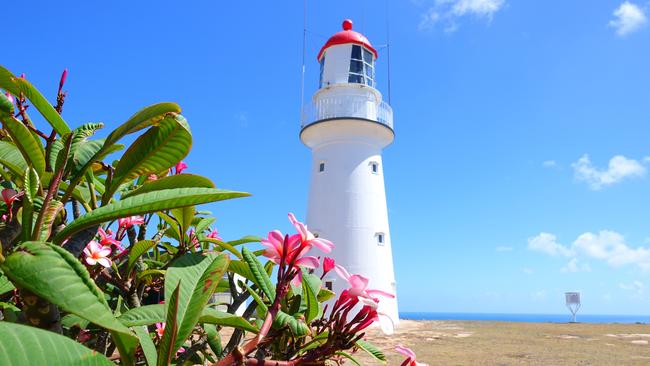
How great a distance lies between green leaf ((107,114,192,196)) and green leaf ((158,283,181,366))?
44 centimetres

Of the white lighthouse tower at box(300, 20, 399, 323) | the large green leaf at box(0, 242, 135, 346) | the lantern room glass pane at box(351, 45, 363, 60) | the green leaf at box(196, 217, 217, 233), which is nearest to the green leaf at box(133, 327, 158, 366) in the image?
the large green leaf at box(0, 242, 135, 346)

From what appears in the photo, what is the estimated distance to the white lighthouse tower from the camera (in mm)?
13445

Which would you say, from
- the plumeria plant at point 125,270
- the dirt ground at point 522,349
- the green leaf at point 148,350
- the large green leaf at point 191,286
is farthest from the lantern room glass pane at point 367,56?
the green leaf at point 148,350

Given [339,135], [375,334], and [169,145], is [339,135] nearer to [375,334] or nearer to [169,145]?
[375,334]

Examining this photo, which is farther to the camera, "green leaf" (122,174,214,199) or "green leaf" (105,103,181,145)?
"green leaf" (122,174,214,199)

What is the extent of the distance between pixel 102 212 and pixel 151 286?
1.10 metres

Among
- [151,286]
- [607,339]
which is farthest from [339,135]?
[151,286]

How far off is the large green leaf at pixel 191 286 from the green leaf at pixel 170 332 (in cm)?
3

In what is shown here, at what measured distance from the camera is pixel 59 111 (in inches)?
Answer: 46.3

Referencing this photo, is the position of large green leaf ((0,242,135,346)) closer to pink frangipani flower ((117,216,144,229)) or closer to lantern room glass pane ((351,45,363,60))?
pink frangipani flower ((117,216,144,229))

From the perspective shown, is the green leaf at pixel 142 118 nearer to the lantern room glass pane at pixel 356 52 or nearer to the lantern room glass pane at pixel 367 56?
the lantern room glass pane at pixel 356 52

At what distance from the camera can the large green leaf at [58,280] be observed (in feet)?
1.75

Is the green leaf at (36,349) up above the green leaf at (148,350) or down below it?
above

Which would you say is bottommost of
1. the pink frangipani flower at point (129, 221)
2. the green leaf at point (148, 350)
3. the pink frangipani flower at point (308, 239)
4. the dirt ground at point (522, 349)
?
the dirt ground at point (522, 349)
